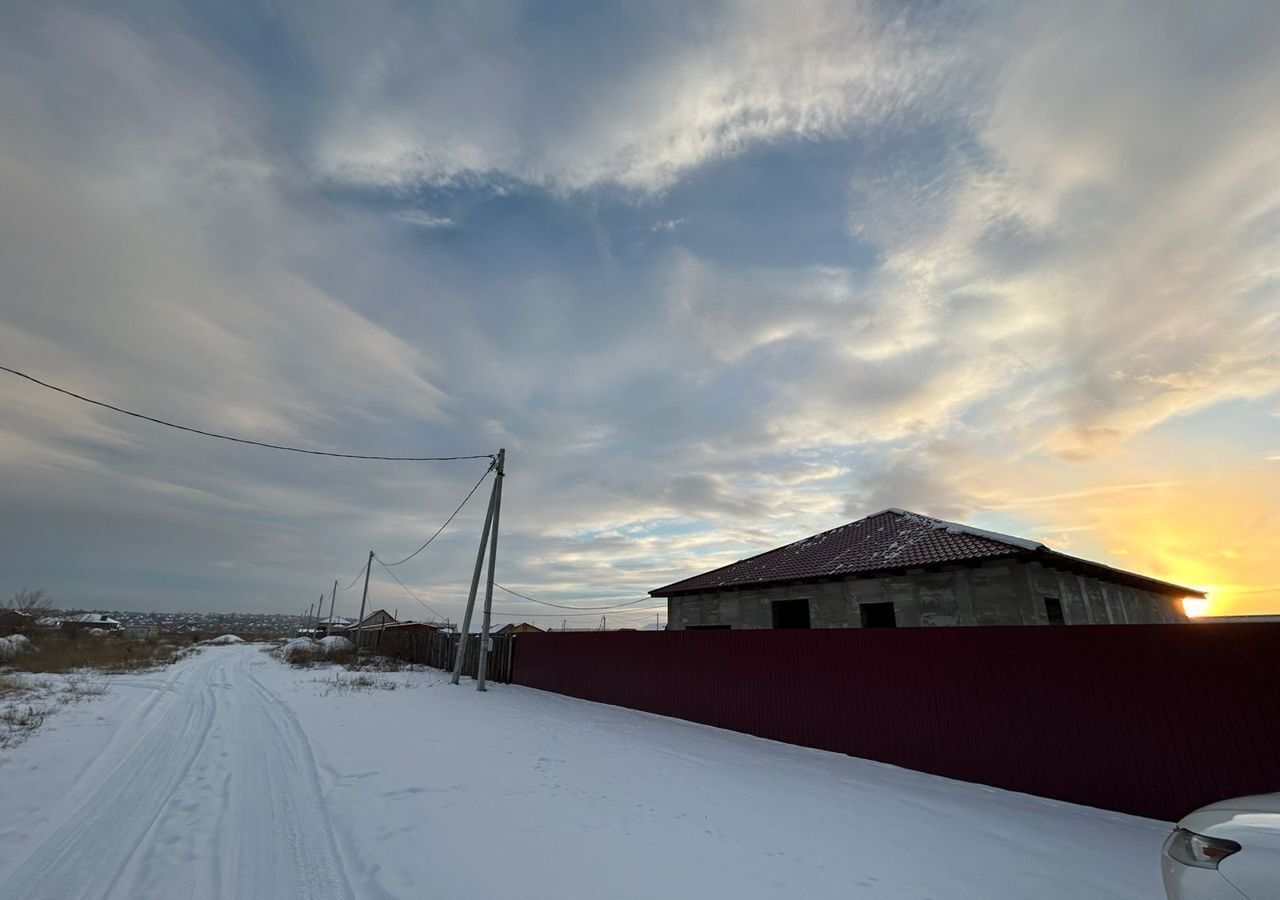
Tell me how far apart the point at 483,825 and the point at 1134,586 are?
22.7m

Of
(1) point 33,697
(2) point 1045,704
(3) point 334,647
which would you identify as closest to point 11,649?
(3) point 334,647

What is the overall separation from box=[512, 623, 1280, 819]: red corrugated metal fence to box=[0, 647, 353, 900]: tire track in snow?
726 centimetres

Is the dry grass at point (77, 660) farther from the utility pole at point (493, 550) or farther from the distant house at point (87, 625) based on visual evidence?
the distant house at point (87, 625)

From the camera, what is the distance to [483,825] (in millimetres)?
4938

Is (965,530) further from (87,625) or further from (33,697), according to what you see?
(87,625)

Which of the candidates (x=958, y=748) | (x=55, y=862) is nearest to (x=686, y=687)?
(x=958, y=748)

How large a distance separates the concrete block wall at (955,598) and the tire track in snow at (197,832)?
33.0ft

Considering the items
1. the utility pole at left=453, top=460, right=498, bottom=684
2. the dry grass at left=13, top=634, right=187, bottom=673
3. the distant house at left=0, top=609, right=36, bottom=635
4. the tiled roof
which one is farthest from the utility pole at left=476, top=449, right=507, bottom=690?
the distant house at left=0, top=609, right=36, bottom=635

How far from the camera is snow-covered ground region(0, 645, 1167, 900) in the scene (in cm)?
390

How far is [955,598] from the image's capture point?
13.4m

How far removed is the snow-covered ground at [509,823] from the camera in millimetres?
3900

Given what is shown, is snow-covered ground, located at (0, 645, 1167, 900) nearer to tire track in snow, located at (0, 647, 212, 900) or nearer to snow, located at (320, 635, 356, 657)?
tire track in snow, located at (0, 647, 212, 900)

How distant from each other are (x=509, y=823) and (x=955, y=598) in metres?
12.3

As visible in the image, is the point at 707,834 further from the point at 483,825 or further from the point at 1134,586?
the point at 1134,586
